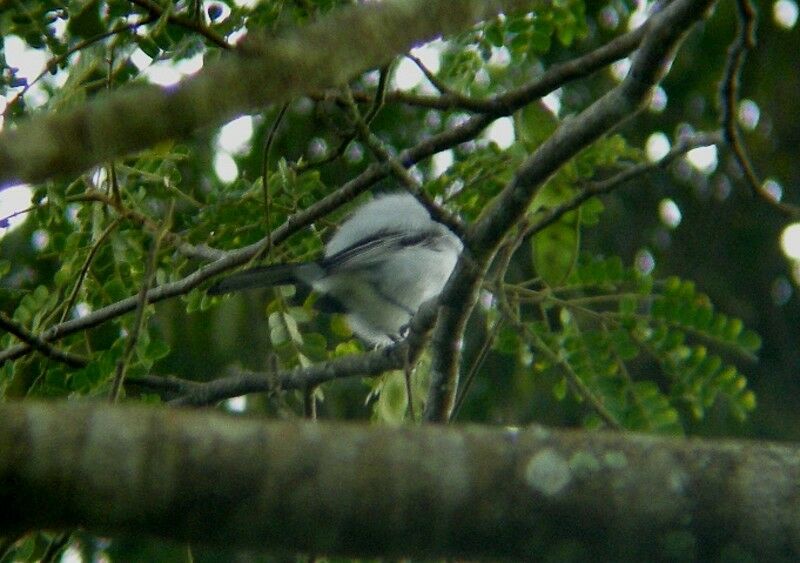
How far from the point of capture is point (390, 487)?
5.54 ft

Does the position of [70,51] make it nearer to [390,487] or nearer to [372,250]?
[390,487]

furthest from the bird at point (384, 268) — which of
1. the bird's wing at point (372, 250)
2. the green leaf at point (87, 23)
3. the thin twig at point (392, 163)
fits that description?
the thin twig at point (392, 163)

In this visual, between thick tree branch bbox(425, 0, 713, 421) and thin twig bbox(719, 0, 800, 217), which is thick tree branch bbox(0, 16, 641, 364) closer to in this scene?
thick tree branch bbox(425, 0, 713, 421)

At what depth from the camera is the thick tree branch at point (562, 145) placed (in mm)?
2979

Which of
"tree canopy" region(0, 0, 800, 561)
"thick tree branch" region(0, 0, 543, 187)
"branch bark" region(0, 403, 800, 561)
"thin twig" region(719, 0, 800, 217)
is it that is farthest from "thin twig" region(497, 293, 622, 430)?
"branch bark" region(0, 403, 800, 561)

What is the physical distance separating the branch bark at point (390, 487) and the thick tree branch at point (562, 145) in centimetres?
143

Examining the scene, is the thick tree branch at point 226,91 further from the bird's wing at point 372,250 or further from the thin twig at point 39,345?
the bird's wing at point 372,250

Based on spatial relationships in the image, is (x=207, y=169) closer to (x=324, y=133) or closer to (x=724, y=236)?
(x=324, y=133)

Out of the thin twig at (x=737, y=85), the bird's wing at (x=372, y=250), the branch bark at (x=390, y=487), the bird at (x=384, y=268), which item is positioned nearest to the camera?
the branch bark at (x=390, y=487)

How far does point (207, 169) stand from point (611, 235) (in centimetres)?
343

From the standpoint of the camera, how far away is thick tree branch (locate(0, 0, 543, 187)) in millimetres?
1706

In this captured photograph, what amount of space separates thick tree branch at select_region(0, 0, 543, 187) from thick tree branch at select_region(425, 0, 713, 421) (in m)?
0.99

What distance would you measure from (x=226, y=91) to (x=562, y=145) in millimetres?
1465

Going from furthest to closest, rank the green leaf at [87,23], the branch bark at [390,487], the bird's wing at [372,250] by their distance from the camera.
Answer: the bird's wing at [372,250]
the green leaf at [87,23]
the branch bark at [390,487]
